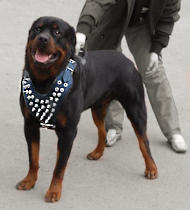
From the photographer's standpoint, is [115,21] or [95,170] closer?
[95,170]

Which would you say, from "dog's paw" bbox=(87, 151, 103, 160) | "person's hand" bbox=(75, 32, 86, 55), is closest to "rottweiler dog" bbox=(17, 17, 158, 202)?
"person's hand" bbox=(75, 32, 86, 55)

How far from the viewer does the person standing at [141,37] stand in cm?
517

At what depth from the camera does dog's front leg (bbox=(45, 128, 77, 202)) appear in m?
4.50

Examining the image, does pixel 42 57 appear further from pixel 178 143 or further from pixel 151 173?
pixel 178 143

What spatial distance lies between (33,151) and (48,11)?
18.5 ft

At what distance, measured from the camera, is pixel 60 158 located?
4.54m

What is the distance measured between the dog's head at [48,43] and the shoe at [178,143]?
1937mm

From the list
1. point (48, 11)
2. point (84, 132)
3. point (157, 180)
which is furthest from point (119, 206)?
point (48, 11)

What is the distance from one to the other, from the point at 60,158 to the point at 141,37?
170cm

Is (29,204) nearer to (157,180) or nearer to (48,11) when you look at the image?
(157,180)

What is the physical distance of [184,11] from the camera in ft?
35.4

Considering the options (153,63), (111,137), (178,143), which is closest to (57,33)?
(153,63)

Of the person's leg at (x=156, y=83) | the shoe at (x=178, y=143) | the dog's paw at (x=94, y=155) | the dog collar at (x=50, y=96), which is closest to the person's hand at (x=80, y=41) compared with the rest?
the dog collar at (x=50, y=96)

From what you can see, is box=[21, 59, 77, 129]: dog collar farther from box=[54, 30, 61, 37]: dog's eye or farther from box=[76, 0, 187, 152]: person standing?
box=[76, 0, 187, 152]: person standing
